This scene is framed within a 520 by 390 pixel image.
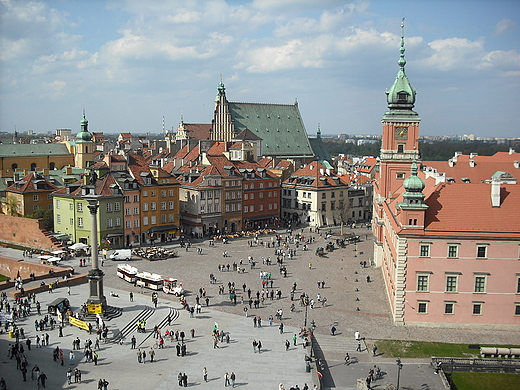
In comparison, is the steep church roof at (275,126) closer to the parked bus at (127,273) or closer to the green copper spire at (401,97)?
the green copper spire at (401,97)

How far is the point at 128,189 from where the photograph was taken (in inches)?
2990

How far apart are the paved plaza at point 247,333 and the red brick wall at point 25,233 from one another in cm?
349

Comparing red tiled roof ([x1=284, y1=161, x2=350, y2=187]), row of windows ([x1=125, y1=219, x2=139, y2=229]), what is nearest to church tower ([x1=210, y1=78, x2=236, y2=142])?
red tiled roof ([x1=284, y1=161, x2=350, y2=187])

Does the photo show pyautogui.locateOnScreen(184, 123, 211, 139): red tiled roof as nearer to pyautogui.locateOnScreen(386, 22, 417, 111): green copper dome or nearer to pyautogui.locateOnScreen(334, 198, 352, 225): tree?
pyautogui.locateOnScreen(334, 198, 352, 225): tree

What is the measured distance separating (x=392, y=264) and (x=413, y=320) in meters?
6.04

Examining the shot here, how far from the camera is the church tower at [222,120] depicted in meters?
118

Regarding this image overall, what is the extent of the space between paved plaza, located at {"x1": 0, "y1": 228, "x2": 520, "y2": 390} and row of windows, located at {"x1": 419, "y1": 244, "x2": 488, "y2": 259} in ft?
19.7

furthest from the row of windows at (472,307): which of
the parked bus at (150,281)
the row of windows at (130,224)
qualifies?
the row of windows at (130,224)

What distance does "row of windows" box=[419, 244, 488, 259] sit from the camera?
149 feet

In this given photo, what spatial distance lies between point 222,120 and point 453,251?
80009 millimetres

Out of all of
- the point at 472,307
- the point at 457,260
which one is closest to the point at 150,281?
the point at 457,260

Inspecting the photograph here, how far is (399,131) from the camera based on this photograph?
67625mm

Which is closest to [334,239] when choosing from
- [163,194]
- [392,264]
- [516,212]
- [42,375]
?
[163,194]

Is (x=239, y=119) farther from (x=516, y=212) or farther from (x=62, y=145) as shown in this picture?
(x=516, y=212)
